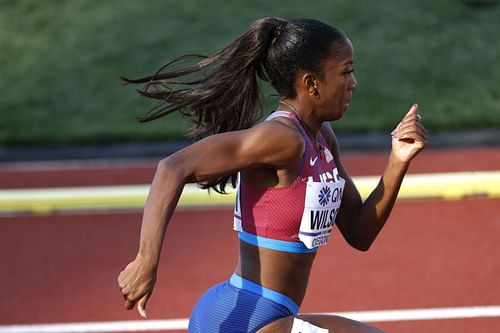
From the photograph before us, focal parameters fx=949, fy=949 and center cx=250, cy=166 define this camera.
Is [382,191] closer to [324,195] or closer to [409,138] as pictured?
[409,138]

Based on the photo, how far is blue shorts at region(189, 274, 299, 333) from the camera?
10.5 feet

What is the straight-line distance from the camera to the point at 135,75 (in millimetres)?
12234

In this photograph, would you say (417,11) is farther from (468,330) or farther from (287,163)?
(287,163)

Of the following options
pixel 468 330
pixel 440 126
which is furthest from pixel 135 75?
pixel 468 330

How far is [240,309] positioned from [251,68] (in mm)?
844

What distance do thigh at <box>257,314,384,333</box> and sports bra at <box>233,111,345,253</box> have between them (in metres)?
0.25

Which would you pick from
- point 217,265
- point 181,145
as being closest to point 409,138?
point 217,265

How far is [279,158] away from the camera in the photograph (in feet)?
10.1

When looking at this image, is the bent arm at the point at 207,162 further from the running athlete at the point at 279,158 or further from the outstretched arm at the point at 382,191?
the outstretched arm at the point at 382,191

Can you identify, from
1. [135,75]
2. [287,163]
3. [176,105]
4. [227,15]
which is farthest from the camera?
[227,15]

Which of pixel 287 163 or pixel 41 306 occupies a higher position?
pixel 287 163

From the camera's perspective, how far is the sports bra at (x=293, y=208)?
320 centimetres

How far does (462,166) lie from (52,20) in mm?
6983

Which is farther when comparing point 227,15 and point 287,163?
point 227,15
